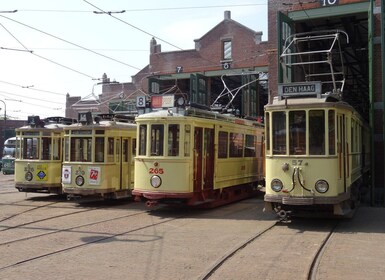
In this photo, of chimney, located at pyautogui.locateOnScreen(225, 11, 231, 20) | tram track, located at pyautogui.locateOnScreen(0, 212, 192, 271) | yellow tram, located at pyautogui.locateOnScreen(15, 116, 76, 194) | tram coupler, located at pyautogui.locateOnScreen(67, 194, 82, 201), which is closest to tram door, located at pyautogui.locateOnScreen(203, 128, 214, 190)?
tram track, located at pyautogui.locateOnScreen(0, 212, 192, 271)

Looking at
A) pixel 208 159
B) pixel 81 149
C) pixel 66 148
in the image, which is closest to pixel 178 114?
pixel 208 159

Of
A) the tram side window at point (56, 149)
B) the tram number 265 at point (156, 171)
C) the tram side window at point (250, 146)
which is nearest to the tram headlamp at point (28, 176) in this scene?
the tram side window at point (56, 149)

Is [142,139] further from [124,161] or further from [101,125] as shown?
[124,161]

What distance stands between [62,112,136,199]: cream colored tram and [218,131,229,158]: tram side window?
3.41 meters

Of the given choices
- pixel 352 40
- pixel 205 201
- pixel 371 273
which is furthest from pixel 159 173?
pixel 352 40

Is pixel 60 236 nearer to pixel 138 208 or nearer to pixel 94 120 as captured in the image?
pixel 138 208

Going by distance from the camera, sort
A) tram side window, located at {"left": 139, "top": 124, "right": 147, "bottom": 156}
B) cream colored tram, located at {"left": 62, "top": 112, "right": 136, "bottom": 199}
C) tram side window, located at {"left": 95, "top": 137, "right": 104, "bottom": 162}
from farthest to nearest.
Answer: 1. tram side window, located at {"left": 95, "top": 137, "right": 104, "bottom": 162}
2. cream colored tram, located at {"left": 62, "top": 112, "right": 136, "bottom": 199}
3. tram side window, located at {"left": 139, "top": 124, "right": 147, "bottom": 156}

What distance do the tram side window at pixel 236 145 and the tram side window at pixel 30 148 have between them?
6.97 m

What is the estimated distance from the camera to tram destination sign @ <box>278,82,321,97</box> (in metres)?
11.2

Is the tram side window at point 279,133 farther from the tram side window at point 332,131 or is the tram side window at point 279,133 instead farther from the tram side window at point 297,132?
the tram side window at point 332,131

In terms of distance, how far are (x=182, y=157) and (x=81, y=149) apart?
4.23 metres

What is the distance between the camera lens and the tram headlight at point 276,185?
1098cm

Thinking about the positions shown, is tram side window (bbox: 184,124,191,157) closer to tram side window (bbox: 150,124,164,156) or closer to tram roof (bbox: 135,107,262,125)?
tram roof (bbox: 135,107,262,125)

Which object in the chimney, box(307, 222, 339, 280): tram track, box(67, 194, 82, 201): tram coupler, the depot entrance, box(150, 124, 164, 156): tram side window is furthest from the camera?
the chimney
